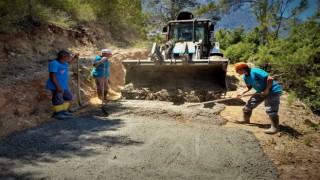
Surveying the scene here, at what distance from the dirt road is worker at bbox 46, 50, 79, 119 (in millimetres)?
476

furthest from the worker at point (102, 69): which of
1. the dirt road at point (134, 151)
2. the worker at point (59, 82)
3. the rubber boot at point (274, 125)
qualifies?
the rubber boot at point (274, 125)

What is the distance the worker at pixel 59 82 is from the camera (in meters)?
5.33

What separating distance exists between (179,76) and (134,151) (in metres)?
3.78

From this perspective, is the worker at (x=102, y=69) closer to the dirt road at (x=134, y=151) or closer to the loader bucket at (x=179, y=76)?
the loader bucket at (x=179, y=76)

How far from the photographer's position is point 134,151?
3770 millimetres

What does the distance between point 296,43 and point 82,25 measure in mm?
8873

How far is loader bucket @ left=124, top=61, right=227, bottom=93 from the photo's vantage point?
22.6 feet

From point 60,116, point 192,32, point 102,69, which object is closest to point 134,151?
point 60,116

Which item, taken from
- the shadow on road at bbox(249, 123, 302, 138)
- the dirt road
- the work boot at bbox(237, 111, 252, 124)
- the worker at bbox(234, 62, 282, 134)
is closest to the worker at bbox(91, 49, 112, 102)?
the dirt road

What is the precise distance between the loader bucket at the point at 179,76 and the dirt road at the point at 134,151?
5.21 ft

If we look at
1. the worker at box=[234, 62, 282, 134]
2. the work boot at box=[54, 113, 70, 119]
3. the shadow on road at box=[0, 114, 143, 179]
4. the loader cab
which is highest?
the loader cab

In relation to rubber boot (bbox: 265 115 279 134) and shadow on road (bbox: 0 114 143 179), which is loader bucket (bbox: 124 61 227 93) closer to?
rubber boot (bbox: 265 115 279 134)

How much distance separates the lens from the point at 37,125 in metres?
5.09

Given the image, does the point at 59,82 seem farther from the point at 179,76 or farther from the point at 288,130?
the point at 288,130
